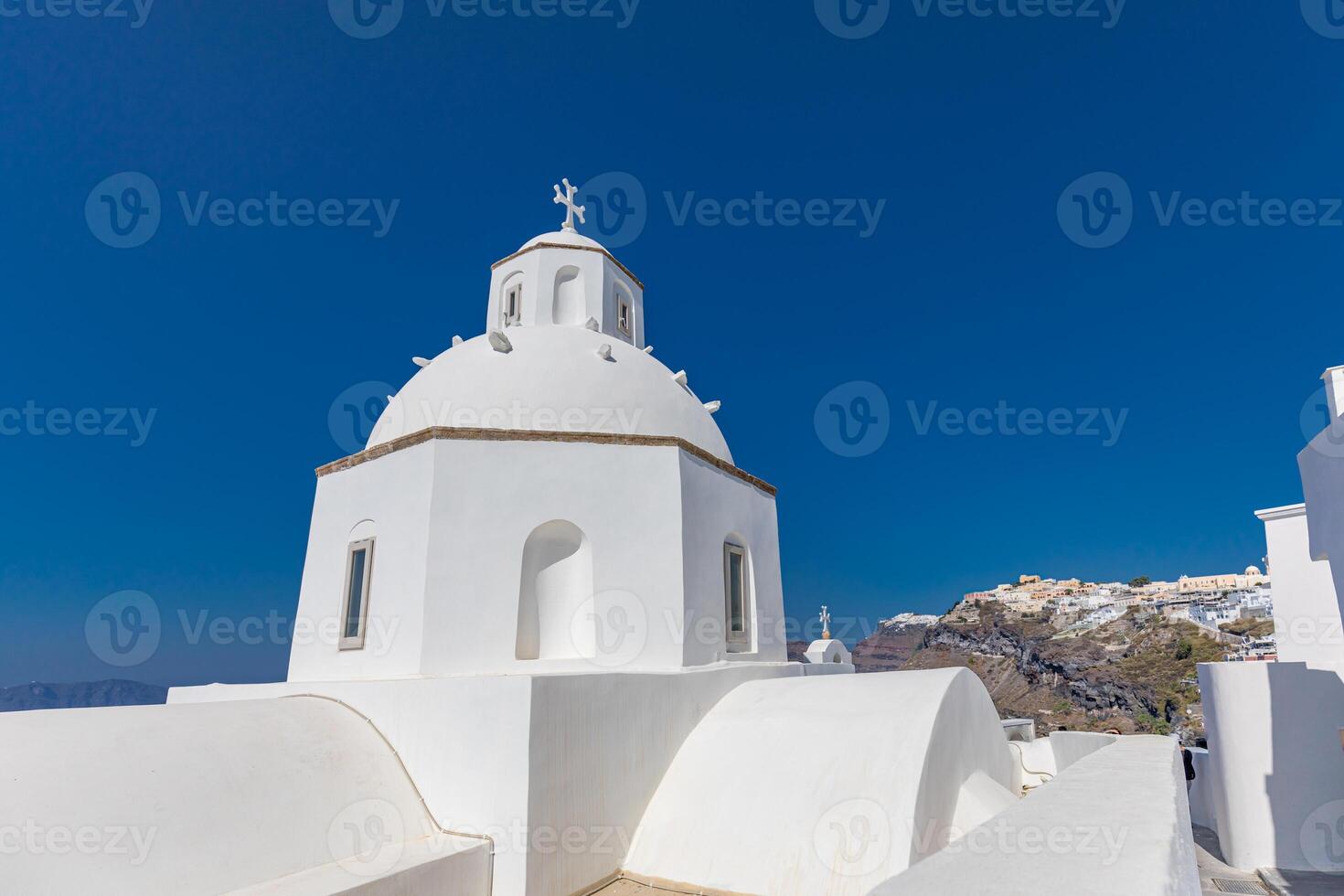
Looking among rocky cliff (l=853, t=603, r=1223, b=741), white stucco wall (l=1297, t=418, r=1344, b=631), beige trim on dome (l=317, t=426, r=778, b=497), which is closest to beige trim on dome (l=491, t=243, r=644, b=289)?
beige trim on dome (l=317, t=426, r=778, b=497)

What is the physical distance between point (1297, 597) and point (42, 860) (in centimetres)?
1601

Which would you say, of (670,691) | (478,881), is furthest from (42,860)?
(670,691)

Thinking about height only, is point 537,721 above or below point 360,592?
below

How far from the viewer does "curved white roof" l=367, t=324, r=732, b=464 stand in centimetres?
858

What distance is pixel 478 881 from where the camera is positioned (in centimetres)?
574

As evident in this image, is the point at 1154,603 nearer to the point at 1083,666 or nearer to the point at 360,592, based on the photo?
the point at 1083,666

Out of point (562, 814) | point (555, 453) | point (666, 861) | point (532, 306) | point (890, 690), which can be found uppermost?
point (532, 306)

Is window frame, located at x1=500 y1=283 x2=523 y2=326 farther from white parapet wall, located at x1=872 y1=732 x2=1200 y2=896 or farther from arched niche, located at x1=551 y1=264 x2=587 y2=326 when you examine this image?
white parapet wall, located at x1=872 y1=732 x2=1200 y2=896

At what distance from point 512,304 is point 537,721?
722 cm

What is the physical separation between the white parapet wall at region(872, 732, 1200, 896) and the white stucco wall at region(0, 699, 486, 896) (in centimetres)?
453

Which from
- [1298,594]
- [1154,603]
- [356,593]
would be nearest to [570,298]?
[356,593]

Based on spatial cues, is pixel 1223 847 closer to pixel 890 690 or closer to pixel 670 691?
pixel 890 690

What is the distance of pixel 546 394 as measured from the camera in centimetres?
870

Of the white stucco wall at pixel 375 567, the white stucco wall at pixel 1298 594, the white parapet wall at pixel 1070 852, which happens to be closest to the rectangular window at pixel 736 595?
the white stucco wall at pixel 375 567
